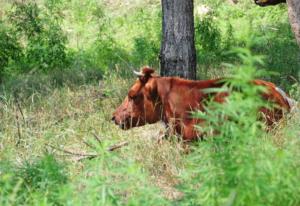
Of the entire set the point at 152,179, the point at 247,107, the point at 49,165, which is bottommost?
the point at 152,179

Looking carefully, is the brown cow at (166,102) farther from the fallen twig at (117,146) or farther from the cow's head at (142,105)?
the fallen twig at (117,146)

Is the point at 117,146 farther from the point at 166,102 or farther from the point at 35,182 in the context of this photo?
the point at 35,182

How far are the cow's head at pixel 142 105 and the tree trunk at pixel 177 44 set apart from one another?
1.84 meters

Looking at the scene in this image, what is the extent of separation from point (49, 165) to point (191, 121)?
2.58 metres

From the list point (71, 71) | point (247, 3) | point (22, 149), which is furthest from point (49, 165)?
point (247, 3)

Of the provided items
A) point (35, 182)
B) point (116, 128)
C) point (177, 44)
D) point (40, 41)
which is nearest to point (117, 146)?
point (116, 128)

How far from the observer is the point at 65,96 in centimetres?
913

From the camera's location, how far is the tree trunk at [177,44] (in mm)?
9041

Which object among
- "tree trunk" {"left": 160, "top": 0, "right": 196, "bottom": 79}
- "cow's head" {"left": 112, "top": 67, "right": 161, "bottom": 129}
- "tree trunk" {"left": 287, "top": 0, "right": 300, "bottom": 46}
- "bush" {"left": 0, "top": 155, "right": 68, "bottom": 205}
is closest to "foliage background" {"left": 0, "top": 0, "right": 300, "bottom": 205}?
"bush" {"left": 0, "top": 155, "right": 68, "bottom": 205}

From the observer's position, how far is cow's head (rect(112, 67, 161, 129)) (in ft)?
23.7

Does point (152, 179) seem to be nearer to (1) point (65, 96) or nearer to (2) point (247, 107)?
(2) point (247, 107)

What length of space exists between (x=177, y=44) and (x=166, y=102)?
81.3 inches

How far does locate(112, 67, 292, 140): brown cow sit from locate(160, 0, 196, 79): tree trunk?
180 cm

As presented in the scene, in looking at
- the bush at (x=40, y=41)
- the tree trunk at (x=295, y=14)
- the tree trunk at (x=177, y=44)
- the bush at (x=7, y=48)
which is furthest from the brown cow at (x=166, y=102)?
the bush at (x=7, y=48)
